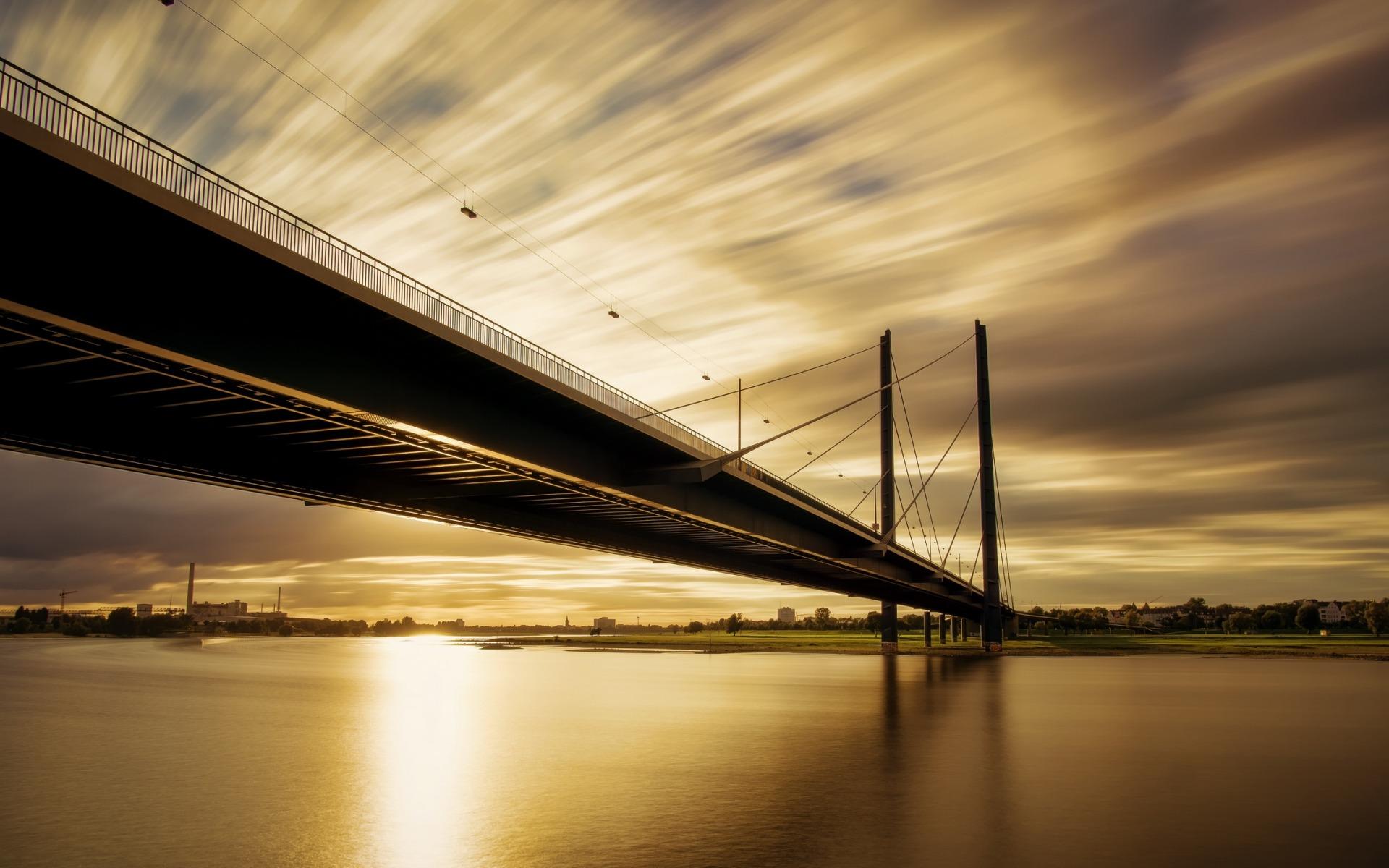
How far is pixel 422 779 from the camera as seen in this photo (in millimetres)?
23297

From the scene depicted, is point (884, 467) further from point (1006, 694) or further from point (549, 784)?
point (549, 784)

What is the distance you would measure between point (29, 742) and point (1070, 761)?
32.4 m

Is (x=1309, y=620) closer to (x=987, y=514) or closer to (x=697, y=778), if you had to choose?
(x=987, y=514)

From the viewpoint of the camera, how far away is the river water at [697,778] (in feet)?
52.9

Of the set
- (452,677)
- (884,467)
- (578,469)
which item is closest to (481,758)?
(578,469)

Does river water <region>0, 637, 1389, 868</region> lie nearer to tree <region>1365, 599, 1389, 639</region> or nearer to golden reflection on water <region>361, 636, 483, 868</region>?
→ golden reflection on water <region>361, 636, 483, 868</region>

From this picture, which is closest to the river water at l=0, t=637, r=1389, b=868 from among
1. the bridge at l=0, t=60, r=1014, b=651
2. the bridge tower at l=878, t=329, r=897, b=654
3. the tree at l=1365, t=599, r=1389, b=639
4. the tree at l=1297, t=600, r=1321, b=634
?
the bridge at l=0, t=60, r=1014, b=651

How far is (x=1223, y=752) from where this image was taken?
27.4 meters

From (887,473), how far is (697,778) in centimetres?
8822

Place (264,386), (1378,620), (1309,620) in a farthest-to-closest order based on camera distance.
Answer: (1309,620) → (1378,620) → (264,386)

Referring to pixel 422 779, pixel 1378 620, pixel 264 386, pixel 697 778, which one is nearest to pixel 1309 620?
pixel 1378 620

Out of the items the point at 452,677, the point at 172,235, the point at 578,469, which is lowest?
the point at 452,677

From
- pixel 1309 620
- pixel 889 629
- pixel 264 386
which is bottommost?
pixel 1309 620

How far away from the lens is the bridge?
19.2m
